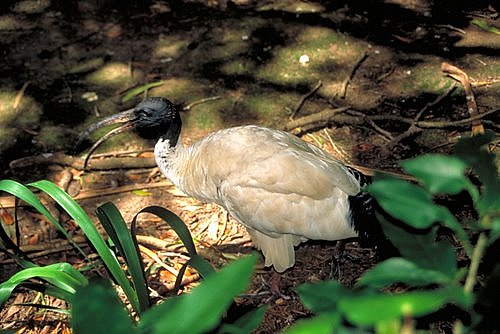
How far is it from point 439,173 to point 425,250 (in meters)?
0.14

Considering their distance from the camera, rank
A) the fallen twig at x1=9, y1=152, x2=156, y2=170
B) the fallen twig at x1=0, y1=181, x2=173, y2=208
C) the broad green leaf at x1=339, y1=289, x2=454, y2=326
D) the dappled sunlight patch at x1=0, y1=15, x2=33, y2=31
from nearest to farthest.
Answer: the broad green leaf at x1=339, y1=289, x2=454, y2=326 → the fallen twig at x1=0, y1=181, x2=173, y2=208 → the fallen twig at x1=9, y1=152, x2=156, y2=170 → the dappled sunlight patch at x1=0, y1=15, x2=33, y2=31

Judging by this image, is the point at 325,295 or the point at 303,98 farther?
the point at 303,98

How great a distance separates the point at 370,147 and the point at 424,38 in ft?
4.88

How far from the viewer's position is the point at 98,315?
78 centimetres

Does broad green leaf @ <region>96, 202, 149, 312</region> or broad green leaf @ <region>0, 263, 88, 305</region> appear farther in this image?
broad green leaf @ <region>96, 202, 149, 312</region>

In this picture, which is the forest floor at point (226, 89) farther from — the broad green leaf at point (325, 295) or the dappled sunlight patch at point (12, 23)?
the broad green leaf at point (325, 295)

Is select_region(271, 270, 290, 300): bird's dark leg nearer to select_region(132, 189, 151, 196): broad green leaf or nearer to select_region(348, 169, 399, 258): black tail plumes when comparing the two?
select_region(348, 169, 399, 258): black tail plumes

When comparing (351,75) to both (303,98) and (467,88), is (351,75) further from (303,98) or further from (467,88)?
(467,88)

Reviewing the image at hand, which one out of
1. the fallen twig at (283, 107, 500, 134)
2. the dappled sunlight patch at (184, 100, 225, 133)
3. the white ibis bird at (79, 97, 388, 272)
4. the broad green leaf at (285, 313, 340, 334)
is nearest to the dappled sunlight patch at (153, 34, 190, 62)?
the dappled sunlight patch at (184, 100, 225, 133)

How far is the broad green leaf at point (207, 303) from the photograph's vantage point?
0.73 meters

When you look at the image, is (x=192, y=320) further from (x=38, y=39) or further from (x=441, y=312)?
(x=38, y=39)

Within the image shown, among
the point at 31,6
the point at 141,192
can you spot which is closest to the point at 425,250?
the point at 141,192

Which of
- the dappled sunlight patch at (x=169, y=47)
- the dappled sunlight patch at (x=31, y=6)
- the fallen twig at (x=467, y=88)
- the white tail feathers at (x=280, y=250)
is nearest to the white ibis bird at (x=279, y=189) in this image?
the white tail feathers at (x=280, y=250)

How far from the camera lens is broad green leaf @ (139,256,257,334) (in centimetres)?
73
